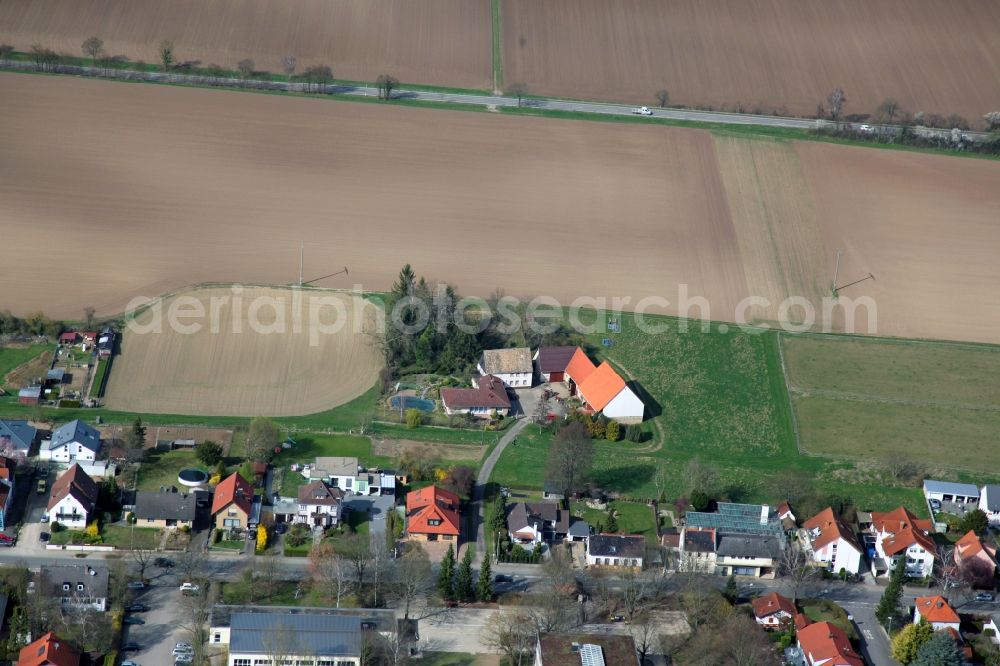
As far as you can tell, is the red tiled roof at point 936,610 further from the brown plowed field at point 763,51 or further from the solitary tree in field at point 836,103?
the brown plowed field at point 763,51

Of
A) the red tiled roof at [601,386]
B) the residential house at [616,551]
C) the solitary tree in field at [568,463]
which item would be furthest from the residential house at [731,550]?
the red tiled roof at [601,386]

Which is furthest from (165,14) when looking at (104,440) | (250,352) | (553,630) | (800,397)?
(553,630)

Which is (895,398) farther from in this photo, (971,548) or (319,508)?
(319,508)

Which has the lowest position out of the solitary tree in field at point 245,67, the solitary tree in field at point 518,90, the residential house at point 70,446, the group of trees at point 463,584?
the group of trees at point 463,584

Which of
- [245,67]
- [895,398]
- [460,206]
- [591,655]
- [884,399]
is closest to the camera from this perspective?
[591,655]

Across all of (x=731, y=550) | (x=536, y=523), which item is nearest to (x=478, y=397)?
(x=536, y=523)

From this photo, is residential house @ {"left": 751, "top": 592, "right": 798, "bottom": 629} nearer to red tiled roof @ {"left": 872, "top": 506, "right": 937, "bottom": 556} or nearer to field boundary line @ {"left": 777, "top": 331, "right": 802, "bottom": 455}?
red tiled roof @ {"left": 872, "top": 506, "right": 937, "bottom": 556}

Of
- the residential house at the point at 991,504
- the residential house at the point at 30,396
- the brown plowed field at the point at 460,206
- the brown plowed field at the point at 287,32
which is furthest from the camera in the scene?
the brown plowed field at the point at 287,32

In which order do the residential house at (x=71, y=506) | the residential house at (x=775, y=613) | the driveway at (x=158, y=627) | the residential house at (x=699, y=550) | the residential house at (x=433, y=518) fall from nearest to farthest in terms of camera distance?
the driveway at (x=158, y=627) → the residential house at (x=775, y=613) → the residential house at (x=71, y=506) → the residential house at (x=699, y=550) → the residential house at (x=433, y=518)
